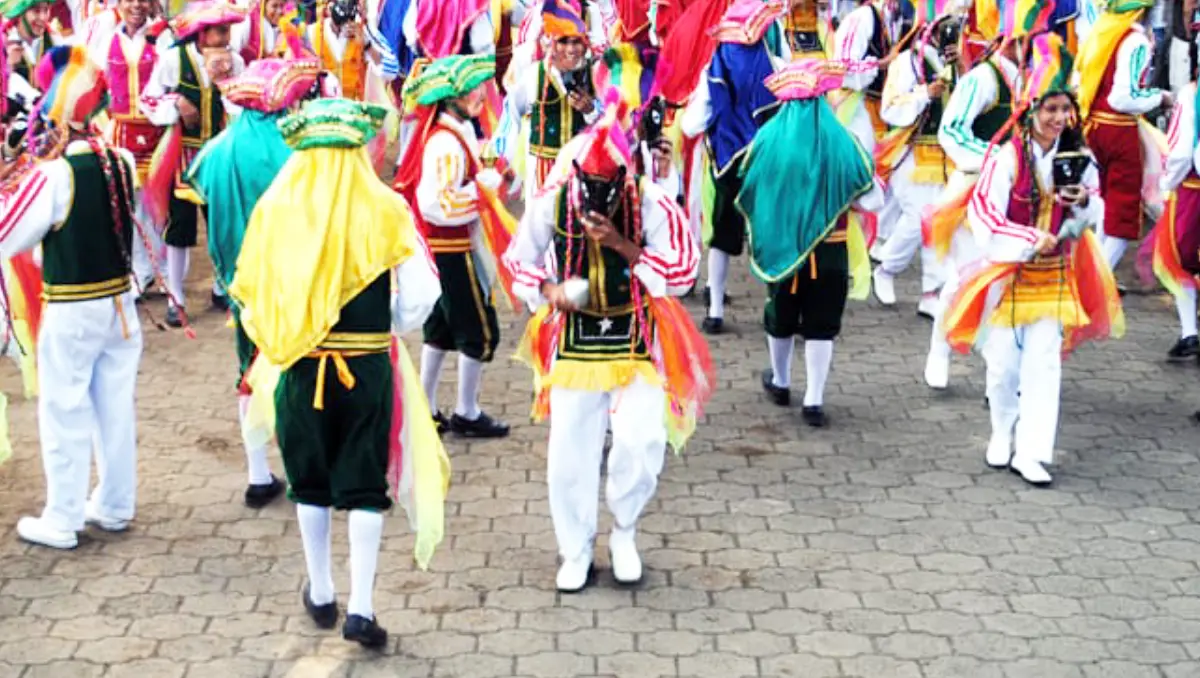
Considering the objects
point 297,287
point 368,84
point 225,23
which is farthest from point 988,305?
point 368,84

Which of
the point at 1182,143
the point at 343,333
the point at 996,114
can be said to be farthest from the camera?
the point at 1182,143

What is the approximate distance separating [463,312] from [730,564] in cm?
180

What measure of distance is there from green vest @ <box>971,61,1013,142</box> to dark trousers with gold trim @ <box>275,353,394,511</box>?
3804 mm

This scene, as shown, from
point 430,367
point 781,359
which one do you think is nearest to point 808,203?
point 781,359

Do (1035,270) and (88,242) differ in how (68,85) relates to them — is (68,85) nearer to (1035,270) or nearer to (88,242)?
(88,242)

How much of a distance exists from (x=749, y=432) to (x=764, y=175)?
3.99 feet

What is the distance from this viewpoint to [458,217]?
717 centimetres

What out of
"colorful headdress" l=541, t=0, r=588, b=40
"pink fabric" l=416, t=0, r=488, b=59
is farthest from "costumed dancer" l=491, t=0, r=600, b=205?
"pink fabric" l=416, t=0, r=488, b=59

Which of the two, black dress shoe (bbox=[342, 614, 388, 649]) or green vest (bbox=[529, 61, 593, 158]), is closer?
black dress shoe (bbox=[342, 614, 388, 649])

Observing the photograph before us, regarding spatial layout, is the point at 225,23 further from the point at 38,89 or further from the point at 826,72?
the point at 826,72

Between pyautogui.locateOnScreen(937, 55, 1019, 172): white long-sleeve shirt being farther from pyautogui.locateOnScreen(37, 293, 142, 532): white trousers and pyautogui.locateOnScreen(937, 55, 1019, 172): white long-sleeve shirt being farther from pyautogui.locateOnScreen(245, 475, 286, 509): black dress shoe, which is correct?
pyautogui.locateOnScreen(37, 293, 142, 532): white trousers

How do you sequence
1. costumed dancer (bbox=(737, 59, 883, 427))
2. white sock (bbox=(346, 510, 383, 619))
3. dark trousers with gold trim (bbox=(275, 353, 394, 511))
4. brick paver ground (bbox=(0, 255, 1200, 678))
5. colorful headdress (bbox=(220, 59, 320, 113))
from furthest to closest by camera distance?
costumed dancer (bbox=(737, 59, 883, 427)), colorful headdress (bbox=(220, 59, 320, 113)), brick paver ground (bbox=(0, 255, 1200, 678)), white sock (bbox=(346, 510, 383, 619)), dark trousers with gold trim (bbox=(275, 353, 394, 511))

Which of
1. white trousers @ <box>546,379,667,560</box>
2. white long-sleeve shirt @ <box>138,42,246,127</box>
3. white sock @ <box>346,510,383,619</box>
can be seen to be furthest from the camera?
white long-sleeve shirt @ <box>138,42,246,127</box>

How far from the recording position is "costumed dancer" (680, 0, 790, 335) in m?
8.59
